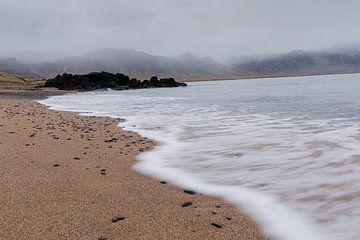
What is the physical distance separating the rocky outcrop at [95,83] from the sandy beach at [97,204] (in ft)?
235

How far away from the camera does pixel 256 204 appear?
5.43 meters

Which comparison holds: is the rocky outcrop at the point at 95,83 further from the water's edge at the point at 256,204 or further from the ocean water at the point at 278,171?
the water's edge at the point at 256,204

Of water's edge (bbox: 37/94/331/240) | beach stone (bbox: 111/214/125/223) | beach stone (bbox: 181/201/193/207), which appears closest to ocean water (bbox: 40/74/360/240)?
water's edge (bbox: 37/94/331/240)

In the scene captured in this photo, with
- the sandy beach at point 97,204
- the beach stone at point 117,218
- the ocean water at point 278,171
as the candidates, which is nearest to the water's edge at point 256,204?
the ocean water at point 278,171

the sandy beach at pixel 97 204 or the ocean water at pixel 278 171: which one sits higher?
the sandy beach at pixel 97 204

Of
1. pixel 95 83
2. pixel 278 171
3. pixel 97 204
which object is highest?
pixel 97 204

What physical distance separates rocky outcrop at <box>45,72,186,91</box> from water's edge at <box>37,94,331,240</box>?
72.4 m

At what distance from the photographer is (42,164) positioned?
25.0 feet

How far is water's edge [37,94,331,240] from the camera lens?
4469 mm

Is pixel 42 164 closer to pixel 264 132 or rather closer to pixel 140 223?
pixel 140 223

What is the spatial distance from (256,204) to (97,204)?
6.99 ft

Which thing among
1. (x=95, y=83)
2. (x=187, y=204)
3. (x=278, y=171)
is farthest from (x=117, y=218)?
(x=95, y=83)

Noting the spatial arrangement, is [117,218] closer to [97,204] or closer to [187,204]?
[97,204]

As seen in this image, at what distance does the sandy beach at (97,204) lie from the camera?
434 cm
